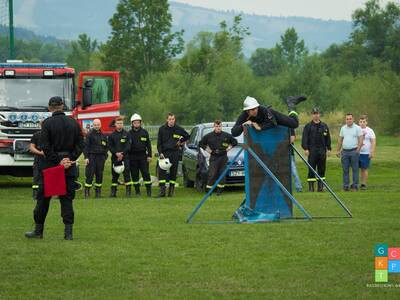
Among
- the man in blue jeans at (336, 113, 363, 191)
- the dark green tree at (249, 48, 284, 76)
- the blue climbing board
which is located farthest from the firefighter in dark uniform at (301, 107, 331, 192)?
the dark green tree at (249, 48, 284, 76)

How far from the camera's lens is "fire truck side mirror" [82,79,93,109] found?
25344 millimetres

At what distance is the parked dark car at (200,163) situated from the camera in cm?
2389

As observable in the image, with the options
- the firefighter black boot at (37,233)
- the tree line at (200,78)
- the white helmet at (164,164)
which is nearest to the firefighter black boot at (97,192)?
the white helmet at (164,164)

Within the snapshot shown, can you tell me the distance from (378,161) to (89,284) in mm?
26487

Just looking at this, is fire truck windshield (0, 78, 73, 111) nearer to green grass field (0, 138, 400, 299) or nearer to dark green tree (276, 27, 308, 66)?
green grass field (0, 138, 400, 299)

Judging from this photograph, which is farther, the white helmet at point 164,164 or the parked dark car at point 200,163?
the parked dark car at point 200,163

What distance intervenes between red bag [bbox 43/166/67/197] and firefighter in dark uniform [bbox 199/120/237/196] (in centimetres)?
970

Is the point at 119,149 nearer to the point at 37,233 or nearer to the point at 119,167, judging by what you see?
the point at 119,167

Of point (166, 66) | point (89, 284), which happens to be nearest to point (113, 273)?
point (89, 284)

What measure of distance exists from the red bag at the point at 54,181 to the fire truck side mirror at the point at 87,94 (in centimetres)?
1199

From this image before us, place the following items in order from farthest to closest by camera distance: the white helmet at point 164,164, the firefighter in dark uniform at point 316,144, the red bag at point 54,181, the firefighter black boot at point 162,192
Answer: the firefighter in dark uniform at point 316,144, the firefighter black boot at point 162,192, the white helmet at point 164,164, the red bag at point 54,181

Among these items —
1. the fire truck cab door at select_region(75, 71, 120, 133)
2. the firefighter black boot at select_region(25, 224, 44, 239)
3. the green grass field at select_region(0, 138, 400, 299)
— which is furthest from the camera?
the fire truck cab door at select_region(75, 71, 120, 133)

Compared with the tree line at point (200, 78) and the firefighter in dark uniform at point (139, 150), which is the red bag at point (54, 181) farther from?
the tree line at point (200, 78)

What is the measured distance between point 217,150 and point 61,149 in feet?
31.8
